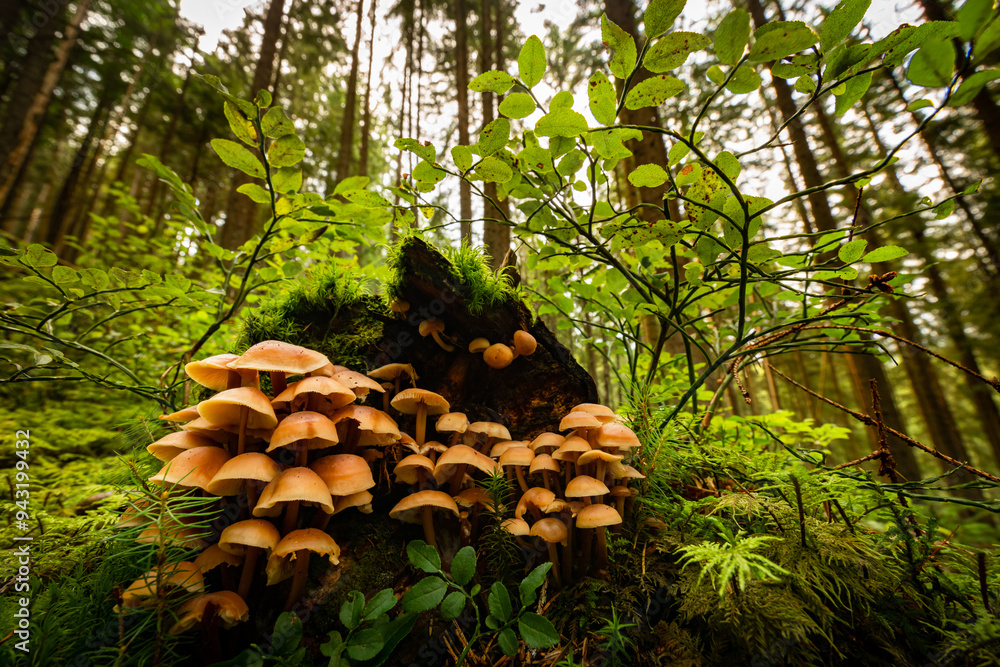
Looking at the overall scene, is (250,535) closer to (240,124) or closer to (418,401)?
(418,401)

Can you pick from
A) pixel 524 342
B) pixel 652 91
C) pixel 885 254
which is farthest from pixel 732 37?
pixel 524 342

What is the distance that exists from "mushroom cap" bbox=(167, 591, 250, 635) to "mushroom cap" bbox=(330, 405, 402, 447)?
629 millimetres

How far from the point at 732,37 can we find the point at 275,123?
1734 millimetres

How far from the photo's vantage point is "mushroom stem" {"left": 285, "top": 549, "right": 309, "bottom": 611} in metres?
1.35

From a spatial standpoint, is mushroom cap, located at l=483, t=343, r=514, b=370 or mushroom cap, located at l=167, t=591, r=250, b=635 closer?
mushroom cap, located at l=167, t=591, r=250, b=635

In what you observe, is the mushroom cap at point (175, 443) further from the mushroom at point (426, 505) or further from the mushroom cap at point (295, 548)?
the mushroom at point (426, 505)

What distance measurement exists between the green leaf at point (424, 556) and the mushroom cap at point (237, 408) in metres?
0.70

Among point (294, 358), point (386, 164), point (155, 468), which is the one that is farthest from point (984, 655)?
point (386, 164)

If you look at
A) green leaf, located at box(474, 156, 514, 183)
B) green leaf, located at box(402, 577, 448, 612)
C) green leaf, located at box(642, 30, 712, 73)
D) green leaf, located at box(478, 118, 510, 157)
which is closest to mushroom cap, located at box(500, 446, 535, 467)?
green leaf, located at box(402, 577, 448, 612)

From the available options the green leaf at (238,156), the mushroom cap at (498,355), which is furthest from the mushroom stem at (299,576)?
the green leaf at (238,156)

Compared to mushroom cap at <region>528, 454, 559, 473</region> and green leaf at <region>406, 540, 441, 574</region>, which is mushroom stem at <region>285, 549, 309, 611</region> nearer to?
green leaf at <region>406, 540, 441, 574</region>

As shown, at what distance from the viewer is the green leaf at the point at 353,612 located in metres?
1.19

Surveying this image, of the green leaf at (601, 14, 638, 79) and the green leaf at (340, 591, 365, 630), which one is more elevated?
the green leaf at (601, 14, 638, 79)

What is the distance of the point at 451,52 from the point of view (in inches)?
563
